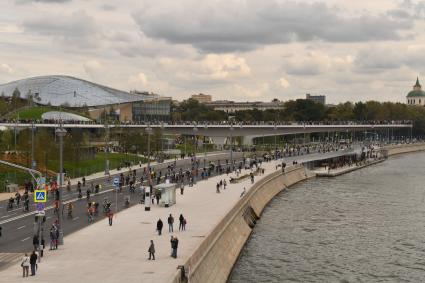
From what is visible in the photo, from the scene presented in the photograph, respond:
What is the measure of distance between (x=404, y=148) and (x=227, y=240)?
14199 cm

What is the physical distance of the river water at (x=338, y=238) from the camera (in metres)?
36.1

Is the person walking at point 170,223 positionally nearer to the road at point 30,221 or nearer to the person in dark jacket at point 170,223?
the person in dark jacket at point 170,223

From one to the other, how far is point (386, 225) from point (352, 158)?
7646 cm

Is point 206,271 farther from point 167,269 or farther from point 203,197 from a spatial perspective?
point 203,197

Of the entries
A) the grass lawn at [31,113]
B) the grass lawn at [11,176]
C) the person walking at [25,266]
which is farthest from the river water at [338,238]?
the grass lawn at [31,113]

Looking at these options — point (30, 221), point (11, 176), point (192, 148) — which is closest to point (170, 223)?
point (30, 221)

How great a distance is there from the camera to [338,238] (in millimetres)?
46156

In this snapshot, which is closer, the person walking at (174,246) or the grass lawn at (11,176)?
the person walking at (174,246)

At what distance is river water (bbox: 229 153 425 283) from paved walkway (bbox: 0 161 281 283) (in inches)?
138

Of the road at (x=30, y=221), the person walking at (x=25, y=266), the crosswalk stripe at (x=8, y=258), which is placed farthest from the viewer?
the road at (x=30, y=221)

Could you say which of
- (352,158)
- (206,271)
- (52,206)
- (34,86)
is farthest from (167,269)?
(34,86)

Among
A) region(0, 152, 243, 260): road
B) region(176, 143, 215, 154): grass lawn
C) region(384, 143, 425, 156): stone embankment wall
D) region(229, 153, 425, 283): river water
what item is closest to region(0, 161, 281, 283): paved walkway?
region(0, 152, 243, 260): road

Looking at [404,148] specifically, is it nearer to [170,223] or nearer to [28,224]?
[28,224]

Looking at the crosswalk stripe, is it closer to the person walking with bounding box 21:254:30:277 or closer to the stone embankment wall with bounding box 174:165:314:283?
the person walking with bounding box 21:254:30:277
